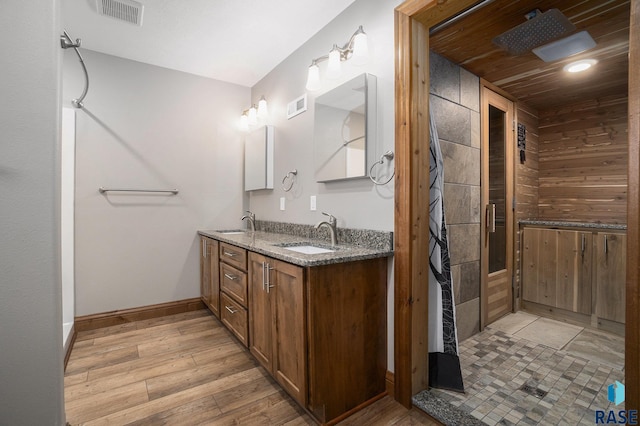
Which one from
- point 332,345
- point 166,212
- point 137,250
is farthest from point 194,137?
point 332,345

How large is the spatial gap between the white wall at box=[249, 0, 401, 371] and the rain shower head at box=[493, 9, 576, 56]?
0.78 m

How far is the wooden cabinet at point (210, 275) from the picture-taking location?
8.55 ft

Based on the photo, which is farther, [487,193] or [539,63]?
[487,193]

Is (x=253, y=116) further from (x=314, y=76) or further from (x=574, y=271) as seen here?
(x=574, y=271)

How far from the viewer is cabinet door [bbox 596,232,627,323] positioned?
7.95 ft

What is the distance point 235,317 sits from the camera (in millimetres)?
2234

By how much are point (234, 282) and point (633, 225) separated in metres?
2.16

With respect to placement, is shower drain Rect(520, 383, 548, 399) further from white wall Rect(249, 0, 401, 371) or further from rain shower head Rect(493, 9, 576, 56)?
rain shower head Rect(493, 9, 576, 56)

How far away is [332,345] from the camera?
57.4 inches

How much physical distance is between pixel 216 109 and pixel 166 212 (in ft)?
4.08

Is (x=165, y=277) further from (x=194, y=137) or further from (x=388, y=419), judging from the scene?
(x=388, y=419)

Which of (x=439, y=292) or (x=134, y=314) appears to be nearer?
(x=439, y=292)

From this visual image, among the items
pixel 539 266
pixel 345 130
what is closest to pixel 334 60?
pixel 345 130

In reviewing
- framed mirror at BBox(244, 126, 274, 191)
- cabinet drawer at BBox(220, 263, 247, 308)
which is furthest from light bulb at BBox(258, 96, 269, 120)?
cabinet drawer at BBox(220, 263, 247, 308)
